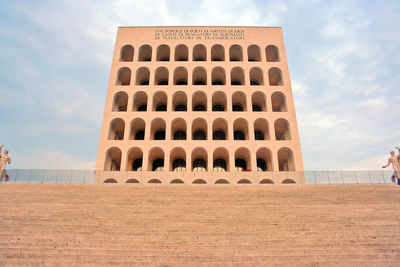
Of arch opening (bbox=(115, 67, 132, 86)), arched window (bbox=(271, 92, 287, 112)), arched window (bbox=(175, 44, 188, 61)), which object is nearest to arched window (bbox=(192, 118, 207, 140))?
arched window (bbox=(271, 92, 287, 112))

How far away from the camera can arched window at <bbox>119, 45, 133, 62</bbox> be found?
3283 cm

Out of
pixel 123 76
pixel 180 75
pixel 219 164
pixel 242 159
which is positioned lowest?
pixel 219 164

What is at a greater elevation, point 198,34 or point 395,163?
point 198,34

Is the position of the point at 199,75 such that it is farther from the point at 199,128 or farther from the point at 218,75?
the point at 199,128

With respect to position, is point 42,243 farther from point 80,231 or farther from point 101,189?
point 101,189

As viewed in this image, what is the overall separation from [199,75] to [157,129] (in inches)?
330

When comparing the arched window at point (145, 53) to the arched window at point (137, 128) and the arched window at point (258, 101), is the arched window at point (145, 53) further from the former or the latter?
the arched window at point (258, 101)

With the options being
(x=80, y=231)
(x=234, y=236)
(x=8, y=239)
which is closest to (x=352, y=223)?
(x=234, y=236)

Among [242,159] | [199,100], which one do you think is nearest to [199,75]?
[199,100]

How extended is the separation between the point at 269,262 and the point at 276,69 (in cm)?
2752

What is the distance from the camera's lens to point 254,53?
3400cm

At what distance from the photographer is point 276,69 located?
105 feet

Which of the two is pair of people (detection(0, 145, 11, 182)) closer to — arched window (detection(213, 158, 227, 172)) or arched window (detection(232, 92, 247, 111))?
arched window (detection(213, 158, 227, 172))

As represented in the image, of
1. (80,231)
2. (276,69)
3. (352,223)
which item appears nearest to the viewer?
(80,231)
